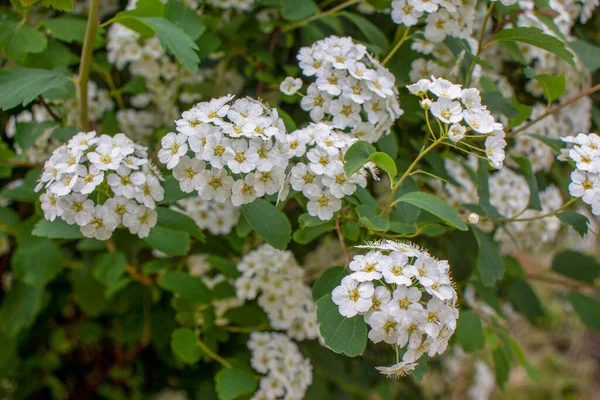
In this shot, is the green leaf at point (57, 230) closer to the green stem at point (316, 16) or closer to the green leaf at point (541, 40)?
the green stem at point (316, 16)

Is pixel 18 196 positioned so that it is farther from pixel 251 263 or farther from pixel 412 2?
pixel 412 2

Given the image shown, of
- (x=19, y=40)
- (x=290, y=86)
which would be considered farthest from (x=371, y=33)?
(x=19, y=40)

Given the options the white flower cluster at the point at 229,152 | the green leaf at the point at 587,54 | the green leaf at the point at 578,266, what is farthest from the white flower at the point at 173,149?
the green leaf at the point at 578,266

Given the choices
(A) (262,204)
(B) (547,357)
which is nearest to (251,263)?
(A) (262,204)

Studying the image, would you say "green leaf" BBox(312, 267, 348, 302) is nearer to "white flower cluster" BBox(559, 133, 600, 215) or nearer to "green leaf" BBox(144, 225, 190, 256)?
"green leaf" BBox(144, 225, 190, 256)

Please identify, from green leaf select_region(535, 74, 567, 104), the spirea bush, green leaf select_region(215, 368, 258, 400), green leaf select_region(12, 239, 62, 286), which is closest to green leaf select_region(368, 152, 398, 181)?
the spirea bush
